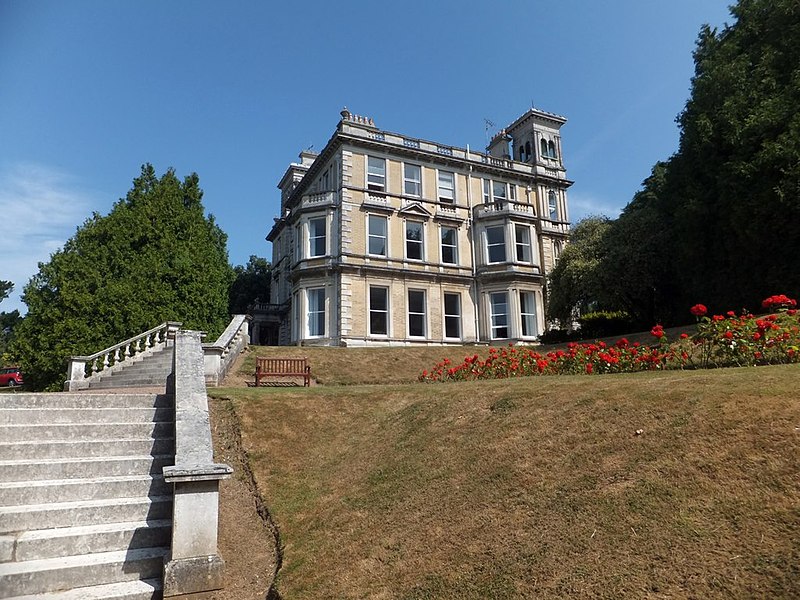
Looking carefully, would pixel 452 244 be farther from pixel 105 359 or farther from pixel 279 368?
pixel 105 359

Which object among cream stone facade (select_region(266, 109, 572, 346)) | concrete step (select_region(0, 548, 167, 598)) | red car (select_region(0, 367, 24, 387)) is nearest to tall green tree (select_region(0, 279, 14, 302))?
red car (select_region(0, 367, 24, 387))

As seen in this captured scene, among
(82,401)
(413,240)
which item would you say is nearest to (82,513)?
(82,401)

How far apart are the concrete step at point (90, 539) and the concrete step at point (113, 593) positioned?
0.46 metres

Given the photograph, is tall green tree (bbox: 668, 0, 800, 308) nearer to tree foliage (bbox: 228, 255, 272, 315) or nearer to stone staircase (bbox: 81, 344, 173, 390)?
stone staircase (bbox: 81, 344, 173, 390)

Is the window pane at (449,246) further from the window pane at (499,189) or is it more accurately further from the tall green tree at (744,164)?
the tall green tree at (744,164)

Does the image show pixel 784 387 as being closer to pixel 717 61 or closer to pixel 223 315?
pixel 717 61

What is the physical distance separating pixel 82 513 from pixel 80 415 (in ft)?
7.44

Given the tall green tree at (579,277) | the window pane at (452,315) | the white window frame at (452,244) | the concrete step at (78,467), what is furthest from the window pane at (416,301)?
the concrete step at (78,467)

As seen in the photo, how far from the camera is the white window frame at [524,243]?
30203 millimetres

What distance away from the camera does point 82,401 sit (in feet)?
25.8

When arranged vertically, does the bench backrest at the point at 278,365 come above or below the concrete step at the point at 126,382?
above

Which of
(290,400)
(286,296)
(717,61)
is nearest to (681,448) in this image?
(290,400)

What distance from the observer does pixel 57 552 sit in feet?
17.2

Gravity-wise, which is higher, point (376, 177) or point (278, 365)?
point (376, 177)
